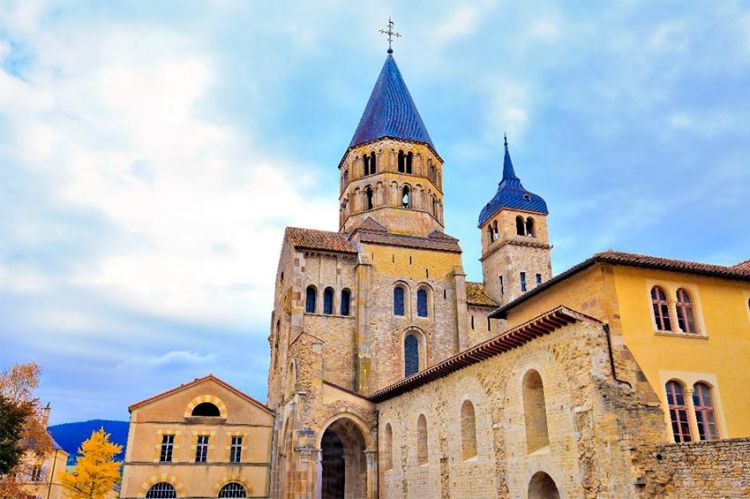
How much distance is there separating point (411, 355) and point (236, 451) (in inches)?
433

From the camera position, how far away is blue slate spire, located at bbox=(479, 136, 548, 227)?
42875mm

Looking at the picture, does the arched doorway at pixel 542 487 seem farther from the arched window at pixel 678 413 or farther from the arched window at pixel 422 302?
the arched window at pixel 422 302

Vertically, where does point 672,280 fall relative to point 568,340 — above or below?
above

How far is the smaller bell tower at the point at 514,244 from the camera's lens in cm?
4062

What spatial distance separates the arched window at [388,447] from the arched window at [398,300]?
8532 millimetres

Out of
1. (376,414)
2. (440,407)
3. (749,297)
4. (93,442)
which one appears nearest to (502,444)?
(440,407)

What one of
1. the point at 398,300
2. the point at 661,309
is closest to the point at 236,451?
the point at 398,300

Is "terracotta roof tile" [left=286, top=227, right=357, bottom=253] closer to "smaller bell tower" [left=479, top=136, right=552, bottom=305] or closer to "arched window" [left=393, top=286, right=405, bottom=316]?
"arched window" [left=393, top=286, right=405, bottom=316]

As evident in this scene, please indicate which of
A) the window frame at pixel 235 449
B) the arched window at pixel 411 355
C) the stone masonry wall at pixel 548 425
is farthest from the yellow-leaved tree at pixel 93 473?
the stone masonry wall at pixel 548 425

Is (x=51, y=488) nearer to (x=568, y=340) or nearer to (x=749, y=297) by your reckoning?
(x=568, y=340)

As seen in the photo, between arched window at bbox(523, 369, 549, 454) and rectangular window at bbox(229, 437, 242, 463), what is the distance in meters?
17.9

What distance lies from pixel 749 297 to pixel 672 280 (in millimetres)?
2936

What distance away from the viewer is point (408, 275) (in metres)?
35.2

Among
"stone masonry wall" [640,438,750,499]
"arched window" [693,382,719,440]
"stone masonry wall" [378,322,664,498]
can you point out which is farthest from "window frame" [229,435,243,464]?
"arched window" [693,382,719,440]
